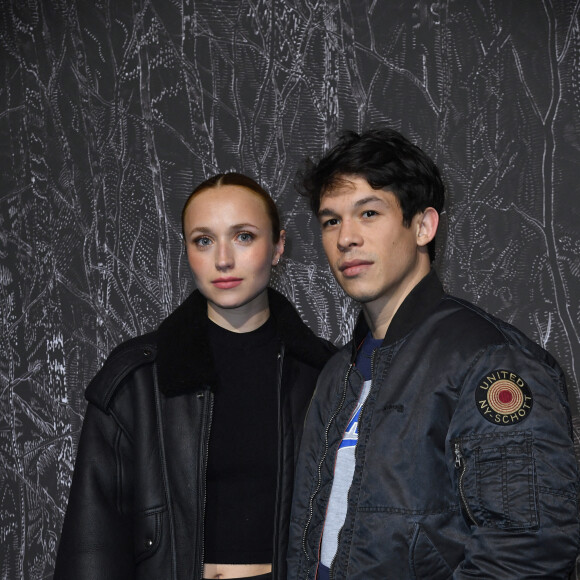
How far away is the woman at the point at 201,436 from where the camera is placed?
151 centimetres

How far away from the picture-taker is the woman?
1513 millimetres

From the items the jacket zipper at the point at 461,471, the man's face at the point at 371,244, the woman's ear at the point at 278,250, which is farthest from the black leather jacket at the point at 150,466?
the jacket zipper at the point at 461,471

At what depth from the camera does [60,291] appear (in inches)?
90.2

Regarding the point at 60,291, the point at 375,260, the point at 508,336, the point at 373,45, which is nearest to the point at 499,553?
the point at 508,336

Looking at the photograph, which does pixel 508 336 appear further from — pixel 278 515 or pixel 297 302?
pixel 297 302

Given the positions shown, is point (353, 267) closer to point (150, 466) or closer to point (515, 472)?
point (515, 472)

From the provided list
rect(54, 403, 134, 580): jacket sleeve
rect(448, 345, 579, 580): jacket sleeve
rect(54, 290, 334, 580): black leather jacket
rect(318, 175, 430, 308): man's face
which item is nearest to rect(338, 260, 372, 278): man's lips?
rect(318, 175, 430, 308): man's face

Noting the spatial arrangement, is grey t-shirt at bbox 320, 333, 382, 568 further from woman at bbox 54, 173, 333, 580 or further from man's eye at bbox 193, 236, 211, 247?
man's eye at bbox 193, 236, 211, 247

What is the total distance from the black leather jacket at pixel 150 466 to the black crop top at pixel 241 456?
0.03m

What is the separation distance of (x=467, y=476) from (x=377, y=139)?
642mm

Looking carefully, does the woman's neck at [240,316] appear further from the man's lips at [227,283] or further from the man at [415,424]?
the man at [415,424]

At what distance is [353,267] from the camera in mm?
1328

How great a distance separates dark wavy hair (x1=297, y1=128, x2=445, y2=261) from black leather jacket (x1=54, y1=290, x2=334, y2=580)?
0.47 meters

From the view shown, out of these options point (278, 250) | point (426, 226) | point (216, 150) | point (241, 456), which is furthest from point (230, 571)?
point (216, 150)
